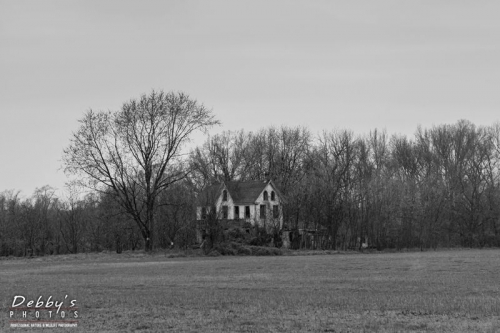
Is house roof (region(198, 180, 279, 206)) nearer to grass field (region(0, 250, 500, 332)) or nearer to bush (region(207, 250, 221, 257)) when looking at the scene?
bush (region(207, 250, 221, 257))

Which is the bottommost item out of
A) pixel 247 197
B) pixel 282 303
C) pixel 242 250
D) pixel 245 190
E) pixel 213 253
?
pixel 282 303

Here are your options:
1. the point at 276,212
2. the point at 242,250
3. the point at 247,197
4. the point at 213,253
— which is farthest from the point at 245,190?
the point at 213,253

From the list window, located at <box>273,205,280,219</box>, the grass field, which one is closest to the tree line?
window, located at <box>273,205,280,219</box>

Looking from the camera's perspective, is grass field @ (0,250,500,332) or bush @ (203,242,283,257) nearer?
grass field @ (0,250,500,332)

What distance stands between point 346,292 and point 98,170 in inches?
1913

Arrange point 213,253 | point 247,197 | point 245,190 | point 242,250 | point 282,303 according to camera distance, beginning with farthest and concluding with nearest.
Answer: point 245,190, point 247,197, point 242,250, point 213,253, point 282,303

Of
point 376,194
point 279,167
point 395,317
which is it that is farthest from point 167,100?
point 395,317

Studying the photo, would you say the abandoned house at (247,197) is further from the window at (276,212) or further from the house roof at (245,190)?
the window at (276,212)

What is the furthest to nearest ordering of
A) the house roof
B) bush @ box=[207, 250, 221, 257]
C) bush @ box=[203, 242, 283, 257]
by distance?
the house roof
bush @ box=[203, 242, 283, 257]
bush @ box=[207, 250, 221, 257]

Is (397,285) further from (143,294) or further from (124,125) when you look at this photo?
(124,125)

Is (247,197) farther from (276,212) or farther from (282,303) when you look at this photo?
(282,303)

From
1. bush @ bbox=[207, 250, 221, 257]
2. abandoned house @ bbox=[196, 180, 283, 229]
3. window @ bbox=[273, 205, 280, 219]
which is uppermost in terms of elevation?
abandoned house @ bbox=[196, 180, 283, 229]

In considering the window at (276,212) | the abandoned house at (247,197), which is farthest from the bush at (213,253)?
the abandoned house at (247,197)

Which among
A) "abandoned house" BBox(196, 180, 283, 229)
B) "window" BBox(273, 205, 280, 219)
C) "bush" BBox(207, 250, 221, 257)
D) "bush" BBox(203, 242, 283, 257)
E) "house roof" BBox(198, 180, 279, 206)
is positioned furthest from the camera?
"house roof" BBox(198, 180, 279, 206)
